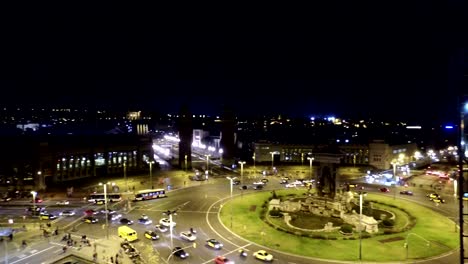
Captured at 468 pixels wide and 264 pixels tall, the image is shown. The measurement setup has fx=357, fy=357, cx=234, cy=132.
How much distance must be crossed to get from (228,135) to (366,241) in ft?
353

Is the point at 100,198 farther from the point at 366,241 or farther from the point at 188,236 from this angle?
the point at 366,241

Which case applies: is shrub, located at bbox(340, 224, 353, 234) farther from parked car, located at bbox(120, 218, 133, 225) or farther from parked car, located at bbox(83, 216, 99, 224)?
parked car, located at bbox(83, 216, 99, 224)

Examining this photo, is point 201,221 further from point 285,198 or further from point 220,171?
point 220,171

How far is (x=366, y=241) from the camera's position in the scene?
58938 millimetres

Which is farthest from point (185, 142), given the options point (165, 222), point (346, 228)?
point (346, 228)

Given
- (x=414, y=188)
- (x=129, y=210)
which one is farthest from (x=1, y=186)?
(x=414, y=188)

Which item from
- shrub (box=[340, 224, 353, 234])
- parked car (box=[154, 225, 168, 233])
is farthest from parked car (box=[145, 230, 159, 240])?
shrub (box=[340, 224, 353, 234])

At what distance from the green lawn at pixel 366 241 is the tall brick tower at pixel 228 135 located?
81.5m

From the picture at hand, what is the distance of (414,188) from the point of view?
103m

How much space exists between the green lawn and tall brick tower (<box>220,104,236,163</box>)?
8154cm

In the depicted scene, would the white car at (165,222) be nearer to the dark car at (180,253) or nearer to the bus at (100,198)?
the dark car at (180,253)

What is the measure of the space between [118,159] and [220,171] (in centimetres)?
3819

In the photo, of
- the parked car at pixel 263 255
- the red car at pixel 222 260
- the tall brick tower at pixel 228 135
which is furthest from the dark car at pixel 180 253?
the tall brick tower at pixel 228 135

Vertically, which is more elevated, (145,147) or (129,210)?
(145,147)
